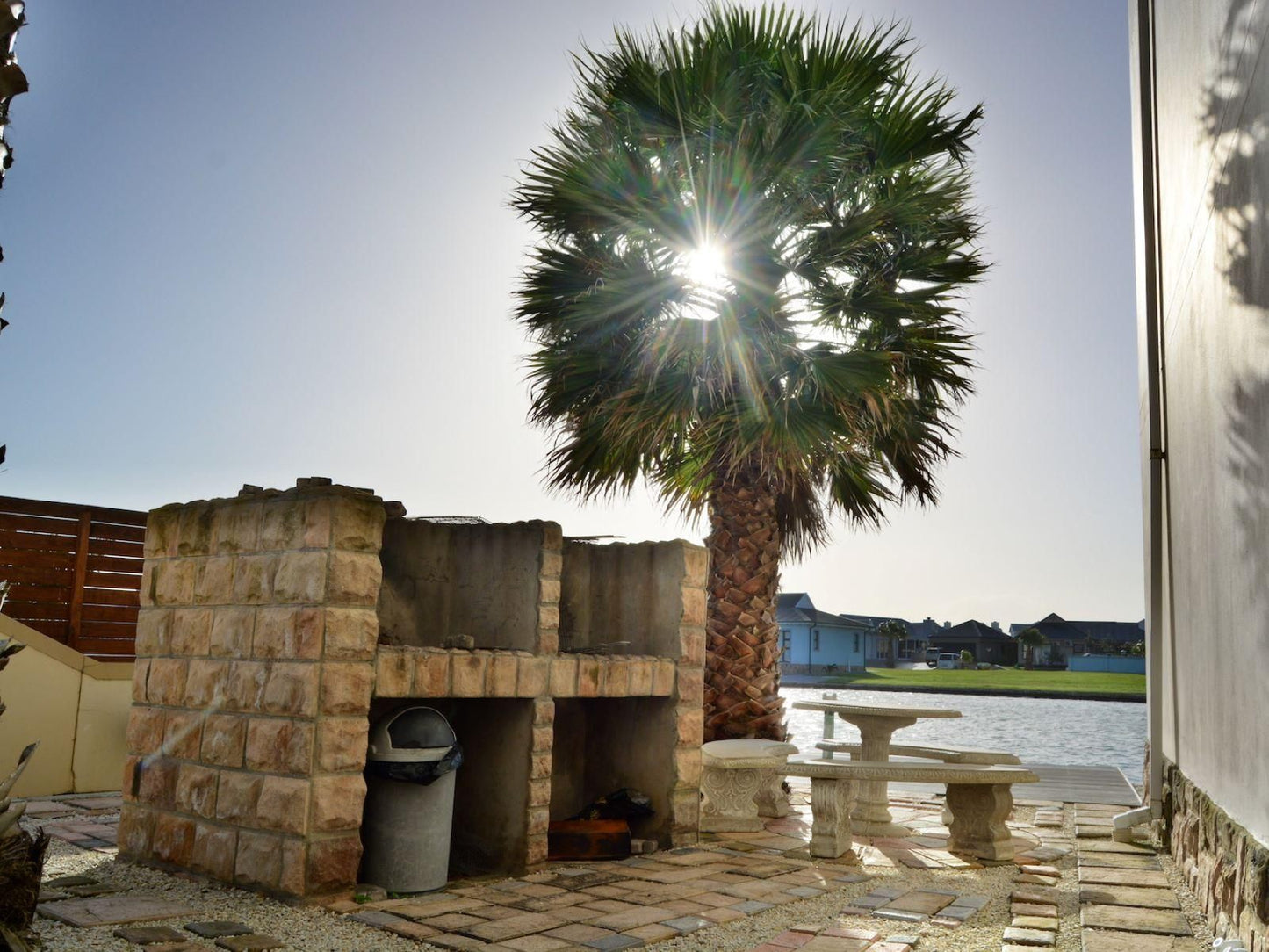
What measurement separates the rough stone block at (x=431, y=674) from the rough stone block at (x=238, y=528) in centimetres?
103

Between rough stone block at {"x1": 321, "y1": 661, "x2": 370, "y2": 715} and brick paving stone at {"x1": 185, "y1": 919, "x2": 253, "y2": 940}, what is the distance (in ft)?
3.09

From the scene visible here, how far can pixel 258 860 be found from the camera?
15.9 ft

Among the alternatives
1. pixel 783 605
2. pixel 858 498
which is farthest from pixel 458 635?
pixel 783 605

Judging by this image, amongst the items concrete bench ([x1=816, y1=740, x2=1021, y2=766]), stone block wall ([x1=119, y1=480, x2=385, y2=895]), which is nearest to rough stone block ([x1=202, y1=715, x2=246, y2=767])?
stone block wall ([x1=119, y1=480, x2=385, y2=895])

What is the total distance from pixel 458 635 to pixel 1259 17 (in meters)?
4.63

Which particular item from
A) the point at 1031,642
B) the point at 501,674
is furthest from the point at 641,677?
the point at 1031,642

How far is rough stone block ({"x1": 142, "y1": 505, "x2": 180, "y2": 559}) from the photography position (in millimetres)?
5836

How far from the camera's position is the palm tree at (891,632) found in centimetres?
6606

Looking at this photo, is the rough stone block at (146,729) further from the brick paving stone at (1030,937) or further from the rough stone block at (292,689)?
the brick paving stone at (1030,937)

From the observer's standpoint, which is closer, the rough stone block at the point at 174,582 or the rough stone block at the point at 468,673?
the rough stone block at the point at 468,673

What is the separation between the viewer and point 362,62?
7875 millimetres

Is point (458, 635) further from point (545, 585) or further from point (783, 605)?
point (783, 605)

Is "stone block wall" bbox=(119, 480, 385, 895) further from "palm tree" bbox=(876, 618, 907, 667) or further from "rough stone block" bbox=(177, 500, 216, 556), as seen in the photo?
"palm tree" bbox=(876, 618, 907, 667)

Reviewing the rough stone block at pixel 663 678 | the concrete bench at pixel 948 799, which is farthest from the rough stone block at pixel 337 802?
the concrete bench at pixel 948 799
